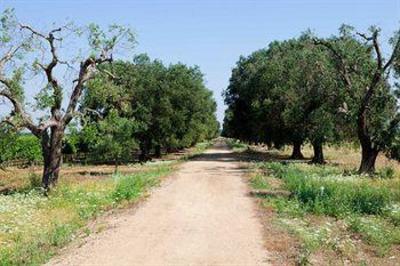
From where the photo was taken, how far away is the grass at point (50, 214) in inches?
521

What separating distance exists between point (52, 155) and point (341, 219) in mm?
14561

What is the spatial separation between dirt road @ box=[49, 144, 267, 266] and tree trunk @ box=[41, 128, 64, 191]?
5903 millimetres

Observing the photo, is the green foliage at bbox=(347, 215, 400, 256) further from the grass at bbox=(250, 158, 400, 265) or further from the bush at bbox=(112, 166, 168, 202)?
the bush at bbox=(112, 166, 168, 202)

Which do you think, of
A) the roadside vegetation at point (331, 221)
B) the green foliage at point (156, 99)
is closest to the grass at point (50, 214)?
the roadside vegetation at point (331, 221)

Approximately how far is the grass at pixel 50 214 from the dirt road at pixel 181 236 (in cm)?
84

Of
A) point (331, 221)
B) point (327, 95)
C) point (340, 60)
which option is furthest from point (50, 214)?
point (327, 95)

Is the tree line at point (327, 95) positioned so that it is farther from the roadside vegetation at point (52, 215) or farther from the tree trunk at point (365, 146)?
the roadside vegetation at point (52, 215)

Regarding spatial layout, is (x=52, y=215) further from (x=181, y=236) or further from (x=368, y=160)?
(x=368, y=160)

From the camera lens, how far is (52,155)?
86.3ft

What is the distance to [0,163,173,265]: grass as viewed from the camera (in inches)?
521

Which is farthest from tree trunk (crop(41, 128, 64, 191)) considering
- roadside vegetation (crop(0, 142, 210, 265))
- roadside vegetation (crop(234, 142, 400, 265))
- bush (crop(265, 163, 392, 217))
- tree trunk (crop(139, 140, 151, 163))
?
tree trunk (crop(139, 140, 151, 163))

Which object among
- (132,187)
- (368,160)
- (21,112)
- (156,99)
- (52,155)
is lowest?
(132,187)

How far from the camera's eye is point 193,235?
1473cm

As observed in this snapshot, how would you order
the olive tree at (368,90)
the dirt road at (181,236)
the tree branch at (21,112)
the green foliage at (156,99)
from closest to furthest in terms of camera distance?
the dirt road at (181,236) < the tree branch at (21,112) < the olive tree at (368,90) < the green foliage at (156,99)
